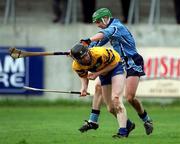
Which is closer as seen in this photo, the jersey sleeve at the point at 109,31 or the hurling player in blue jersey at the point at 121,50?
the jersey sleeve at the point at 109,31

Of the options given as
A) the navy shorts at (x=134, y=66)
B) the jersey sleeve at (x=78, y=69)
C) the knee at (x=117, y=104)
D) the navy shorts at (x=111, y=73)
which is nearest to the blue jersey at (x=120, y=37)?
the navy shorts at (x=134, y=66)

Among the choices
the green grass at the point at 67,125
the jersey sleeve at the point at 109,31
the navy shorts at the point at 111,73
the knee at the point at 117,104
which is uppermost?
the jersey sleeve at the point at 109,31

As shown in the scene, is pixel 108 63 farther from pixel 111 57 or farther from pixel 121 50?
pixel 121 50

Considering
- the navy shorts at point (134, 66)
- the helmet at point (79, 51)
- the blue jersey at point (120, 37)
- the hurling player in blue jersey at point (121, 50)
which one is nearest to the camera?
the helmet at point (79, 51)

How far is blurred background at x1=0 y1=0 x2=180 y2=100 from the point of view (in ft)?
85.0

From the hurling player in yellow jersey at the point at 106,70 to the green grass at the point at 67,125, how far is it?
526 millimetres

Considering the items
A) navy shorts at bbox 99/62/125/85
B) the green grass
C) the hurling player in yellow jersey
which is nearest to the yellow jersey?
the hurling player in yellow jersey

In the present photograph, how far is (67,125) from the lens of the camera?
19.2 meters

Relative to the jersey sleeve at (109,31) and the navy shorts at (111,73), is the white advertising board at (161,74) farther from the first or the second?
the jersey sleeve at (109,31)

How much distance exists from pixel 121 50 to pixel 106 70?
1.01 m

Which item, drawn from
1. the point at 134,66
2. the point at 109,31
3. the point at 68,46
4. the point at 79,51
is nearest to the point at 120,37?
the point at 109,31

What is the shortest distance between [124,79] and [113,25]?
100cm

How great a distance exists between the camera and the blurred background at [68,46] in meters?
25.9

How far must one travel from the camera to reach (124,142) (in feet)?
46.5
